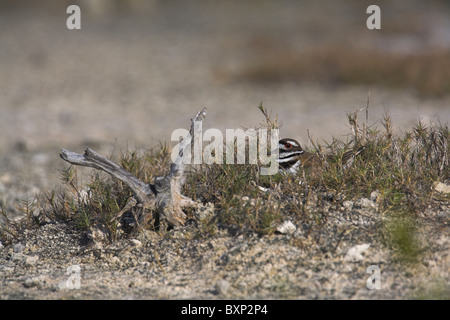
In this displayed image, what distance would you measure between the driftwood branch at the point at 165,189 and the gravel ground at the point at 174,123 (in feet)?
0.48

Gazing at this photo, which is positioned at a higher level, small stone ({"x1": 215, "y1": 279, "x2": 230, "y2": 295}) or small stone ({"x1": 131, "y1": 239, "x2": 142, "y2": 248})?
small stone ({"x1": 131, "y1": 239, "x2": 142, "y2": 248})

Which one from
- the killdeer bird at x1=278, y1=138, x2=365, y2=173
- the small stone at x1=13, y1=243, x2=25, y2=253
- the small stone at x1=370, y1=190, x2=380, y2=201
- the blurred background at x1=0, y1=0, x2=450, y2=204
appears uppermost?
the blurred background at x1=0, y1=0, x2=450, y2=204

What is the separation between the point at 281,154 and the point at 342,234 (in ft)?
3.66

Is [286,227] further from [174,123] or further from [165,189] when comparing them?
[174,123]

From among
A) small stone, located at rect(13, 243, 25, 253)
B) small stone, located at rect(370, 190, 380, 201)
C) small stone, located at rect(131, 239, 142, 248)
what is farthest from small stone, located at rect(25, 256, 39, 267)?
small stone, located at rect(370, 190, 380, 201)

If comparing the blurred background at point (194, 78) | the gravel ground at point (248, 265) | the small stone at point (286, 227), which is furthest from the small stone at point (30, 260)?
the small stone at point (286, 227)

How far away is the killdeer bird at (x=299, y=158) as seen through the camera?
4438mm

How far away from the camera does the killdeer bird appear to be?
4.44 metres

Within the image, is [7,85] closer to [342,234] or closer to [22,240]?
[22,240]

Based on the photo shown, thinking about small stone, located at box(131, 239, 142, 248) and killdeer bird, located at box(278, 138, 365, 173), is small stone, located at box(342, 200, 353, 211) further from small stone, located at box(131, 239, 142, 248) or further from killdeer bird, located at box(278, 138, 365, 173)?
small stone, located at box(131, 239, 142, 248)

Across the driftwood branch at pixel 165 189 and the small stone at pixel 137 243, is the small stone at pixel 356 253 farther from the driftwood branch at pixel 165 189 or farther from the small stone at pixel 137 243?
the small stone at pixel 137 243

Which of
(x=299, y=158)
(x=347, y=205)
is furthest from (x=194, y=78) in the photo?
(x=347, y=205)

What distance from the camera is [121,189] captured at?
4.64 meters
